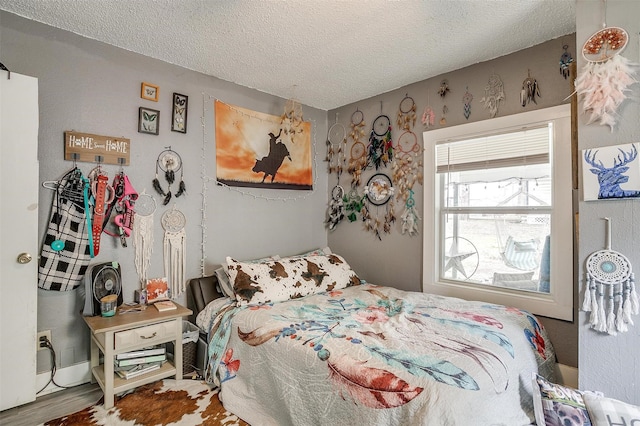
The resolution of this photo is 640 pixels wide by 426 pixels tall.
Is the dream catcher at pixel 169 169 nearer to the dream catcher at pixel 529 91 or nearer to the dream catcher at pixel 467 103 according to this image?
the dream catcher at pixel 467 103

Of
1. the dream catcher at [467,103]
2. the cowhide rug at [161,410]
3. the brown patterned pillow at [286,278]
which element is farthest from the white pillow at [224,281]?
the dream catcher at [467,103]

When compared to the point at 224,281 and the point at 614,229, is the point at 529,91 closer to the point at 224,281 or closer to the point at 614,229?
the point at 614,229

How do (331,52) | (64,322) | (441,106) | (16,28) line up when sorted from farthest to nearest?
(441,106), (331,52), (64,322), (16,28)

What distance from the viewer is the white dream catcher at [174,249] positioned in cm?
257

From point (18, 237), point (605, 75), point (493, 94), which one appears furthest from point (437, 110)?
point (18, 237)

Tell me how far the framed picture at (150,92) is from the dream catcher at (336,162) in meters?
1.77

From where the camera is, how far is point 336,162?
142 inches

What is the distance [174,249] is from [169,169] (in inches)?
24.7

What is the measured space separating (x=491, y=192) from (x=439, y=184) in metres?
0.41

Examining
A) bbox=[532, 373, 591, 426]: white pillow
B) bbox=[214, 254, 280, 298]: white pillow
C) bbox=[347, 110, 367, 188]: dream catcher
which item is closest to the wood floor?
bbox=[214, 254, 280, 298]: white pillow

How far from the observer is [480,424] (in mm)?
1264

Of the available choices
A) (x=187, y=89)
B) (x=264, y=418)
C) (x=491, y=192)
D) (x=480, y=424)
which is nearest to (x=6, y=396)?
(x=264, y=418)

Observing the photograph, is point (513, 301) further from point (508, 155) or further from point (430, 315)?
point (508, 155)

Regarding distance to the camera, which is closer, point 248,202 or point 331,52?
point 331,52
